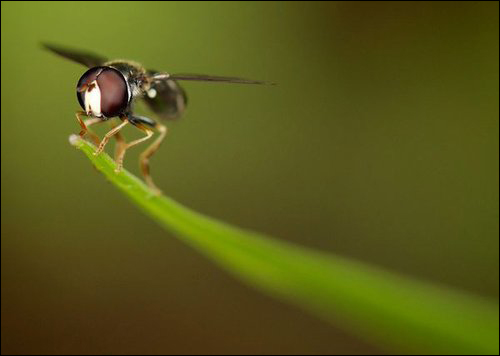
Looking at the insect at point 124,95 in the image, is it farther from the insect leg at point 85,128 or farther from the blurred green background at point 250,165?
the blurred green background at point 250,165

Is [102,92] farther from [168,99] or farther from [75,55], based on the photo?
[168,99]

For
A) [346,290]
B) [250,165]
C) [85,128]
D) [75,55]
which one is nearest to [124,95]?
[85,128]

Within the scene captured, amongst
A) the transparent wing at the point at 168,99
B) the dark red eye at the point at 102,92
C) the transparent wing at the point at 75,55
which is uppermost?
the transparent wing at the point at 168,99

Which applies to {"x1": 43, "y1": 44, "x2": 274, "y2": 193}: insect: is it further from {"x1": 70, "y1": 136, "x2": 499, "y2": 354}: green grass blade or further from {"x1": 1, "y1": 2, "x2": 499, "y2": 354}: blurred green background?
{"x1": 1, "y1": 2, "x2": 499, "y2": 354}: blurred green background

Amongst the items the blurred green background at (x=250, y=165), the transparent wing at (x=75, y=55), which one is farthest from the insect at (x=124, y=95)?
the blurred green background at (x=250, y=165)

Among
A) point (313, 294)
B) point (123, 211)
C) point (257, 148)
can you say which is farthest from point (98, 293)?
point (313, 294)

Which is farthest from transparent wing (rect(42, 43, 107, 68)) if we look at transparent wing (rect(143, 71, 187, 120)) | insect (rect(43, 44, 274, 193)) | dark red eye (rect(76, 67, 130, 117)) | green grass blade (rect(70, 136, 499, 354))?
Result: green grass blade (rect(70, 136, 499, 354))
